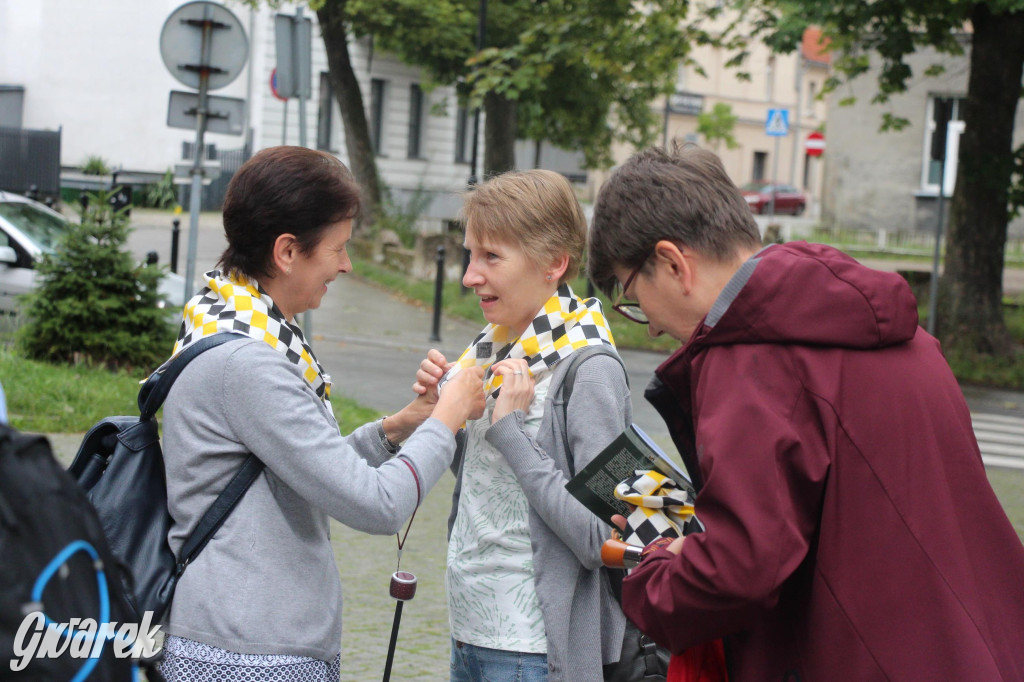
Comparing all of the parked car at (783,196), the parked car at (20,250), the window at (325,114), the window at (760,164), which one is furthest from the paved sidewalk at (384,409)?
the window at (760,164)

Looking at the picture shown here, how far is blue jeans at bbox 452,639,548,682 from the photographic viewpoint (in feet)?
8.39

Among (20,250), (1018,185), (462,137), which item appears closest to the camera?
(20,250)

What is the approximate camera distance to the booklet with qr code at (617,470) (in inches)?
83.0

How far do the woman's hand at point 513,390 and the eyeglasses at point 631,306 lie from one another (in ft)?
1.05

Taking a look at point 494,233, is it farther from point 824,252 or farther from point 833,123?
point 833,123

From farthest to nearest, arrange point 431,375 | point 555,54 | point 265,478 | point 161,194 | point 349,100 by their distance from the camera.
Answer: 1. point 161,194
2. point 349,100
3. point 555,54
4. point 431,375
5. point 265,478

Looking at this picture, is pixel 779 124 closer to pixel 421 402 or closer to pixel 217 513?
pixel 421 402

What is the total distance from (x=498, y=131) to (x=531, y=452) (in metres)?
18.3

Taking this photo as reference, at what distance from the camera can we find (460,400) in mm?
2484

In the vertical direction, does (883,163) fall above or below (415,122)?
below

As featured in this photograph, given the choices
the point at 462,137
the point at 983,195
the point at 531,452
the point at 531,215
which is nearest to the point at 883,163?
the point at 462,137

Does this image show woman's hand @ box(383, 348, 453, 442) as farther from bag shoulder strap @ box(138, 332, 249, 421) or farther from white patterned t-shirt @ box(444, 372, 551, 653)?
bag shoulder strap @ box(138, 332, 249, 421)

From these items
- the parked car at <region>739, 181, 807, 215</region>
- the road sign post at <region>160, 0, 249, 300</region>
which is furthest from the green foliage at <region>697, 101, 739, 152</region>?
the road sign post at <region>160, 0, 249, 300</region>

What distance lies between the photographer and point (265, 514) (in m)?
2.24
